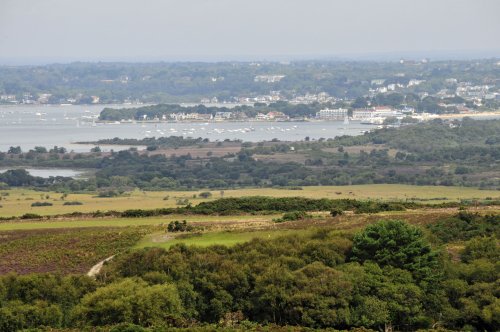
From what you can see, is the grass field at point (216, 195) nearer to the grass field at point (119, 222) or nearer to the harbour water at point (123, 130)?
the grass field at point (119, 222)

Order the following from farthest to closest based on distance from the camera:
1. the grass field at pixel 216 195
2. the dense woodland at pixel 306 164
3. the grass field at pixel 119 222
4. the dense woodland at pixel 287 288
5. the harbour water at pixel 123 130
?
the harbour water at pixel 123 130 → the dense woodland at pixel 306 164 → the grass field at pixel 216 195 → the grass field at pixel 119 222 → the dense woodland at pixel 287 288

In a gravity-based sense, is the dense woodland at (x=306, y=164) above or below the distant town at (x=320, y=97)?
above

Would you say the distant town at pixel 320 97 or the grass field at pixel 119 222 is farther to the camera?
the distant town at pixel 320 97

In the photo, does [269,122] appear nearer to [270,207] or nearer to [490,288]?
[270,207]

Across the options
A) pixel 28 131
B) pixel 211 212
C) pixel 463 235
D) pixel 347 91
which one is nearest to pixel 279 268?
pixel 463 235

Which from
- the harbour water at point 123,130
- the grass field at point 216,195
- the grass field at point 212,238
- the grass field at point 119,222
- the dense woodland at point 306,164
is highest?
the grass field at point 212,238

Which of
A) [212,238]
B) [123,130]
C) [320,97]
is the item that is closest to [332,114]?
[320,97]

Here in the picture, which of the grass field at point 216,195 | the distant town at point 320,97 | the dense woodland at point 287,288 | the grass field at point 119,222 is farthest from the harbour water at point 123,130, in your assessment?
the dense woodland at point 287,288
